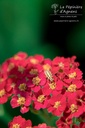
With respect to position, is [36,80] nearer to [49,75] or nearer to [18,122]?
[49,75]

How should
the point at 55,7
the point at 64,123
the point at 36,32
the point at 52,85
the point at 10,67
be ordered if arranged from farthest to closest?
the point at 36,32, the point at 55,7, the point at 10,67, the point at 52,85, the point at 64,123

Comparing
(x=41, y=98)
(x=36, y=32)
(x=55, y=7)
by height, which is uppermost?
(x=55, y=7)

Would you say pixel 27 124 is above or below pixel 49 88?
below

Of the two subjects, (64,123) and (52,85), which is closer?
(64,123)

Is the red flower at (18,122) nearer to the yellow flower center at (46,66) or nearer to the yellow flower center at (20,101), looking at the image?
the yellow flower center at (20,101)

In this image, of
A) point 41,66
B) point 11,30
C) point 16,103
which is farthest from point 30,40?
point 16,103

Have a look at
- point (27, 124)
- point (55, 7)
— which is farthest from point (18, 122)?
point (55, 7)

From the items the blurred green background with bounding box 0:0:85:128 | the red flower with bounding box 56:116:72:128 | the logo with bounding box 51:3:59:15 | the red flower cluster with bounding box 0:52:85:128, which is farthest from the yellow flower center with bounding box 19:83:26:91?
the blurred green background with bounding box 0:0:85:128
